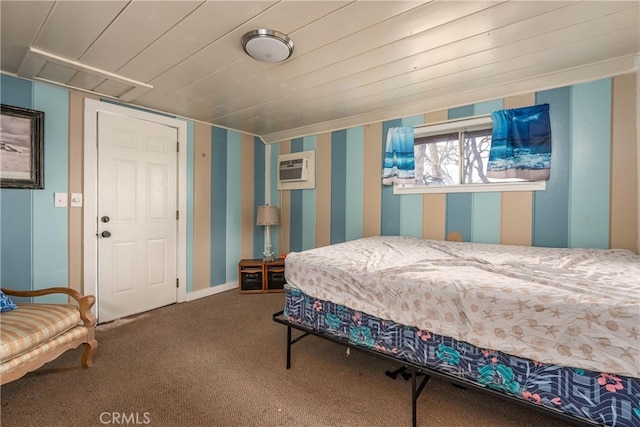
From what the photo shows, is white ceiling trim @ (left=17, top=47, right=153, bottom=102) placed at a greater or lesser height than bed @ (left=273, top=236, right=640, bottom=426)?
greater

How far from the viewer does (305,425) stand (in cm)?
148

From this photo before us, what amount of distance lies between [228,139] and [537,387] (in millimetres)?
3790

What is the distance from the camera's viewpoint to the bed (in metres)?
1.04

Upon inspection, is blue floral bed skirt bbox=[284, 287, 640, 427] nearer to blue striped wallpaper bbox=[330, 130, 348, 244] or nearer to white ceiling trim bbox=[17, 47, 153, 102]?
blue striped wallpaper bbox=[330, 130, 348, 244]

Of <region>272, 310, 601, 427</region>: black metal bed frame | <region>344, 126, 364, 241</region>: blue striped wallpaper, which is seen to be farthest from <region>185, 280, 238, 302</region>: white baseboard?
<region>272, 310, 601, 427</region>: black metal bed frame

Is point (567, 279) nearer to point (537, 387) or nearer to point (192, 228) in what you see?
point (537, 387)

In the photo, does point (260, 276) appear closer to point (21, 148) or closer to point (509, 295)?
point (21, 148)

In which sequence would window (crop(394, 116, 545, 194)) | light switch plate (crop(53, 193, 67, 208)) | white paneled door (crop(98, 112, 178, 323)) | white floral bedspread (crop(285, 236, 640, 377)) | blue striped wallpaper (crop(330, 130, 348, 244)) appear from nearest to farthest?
1. white floral bedspread (crop(285, 236, 640, 377))
2. light switch plate (crop(53, 193, 67, 208))
3. window (crop(394, 116, 545, 194))
4. white paneled door (crop(98, 112, 178, 323))
5. blue striped wallpaper (crop(330, 130, 348, 244))

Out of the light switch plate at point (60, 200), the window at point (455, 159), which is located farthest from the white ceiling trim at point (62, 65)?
the window at point (455, 159)

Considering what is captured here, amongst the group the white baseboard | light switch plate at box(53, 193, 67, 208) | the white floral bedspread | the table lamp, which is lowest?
the white baseboard

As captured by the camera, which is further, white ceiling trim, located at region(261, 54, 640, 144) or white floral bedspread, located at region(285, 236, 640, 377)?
white ceiling trim, located at region(261, 54, 640, 144)

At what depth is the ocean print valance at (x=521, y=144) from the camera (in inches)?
88.3

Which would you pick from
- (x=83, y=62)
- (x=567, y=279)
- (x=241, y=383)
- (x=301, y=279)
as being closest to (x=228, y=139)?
(x=83, y=62)

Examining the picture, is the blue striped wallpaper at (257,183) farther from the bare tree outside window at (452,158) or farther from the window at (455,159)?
the bare tree outside window at (452,158)
